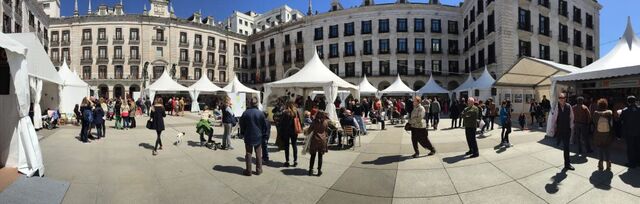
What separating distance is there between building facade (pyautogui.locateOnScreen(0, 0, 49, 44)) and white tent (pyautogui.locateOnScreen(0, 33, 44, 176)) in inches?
1100

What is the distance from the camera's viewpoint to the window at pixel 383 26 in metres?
40.8

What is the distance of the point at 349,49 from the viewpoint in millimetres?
42781

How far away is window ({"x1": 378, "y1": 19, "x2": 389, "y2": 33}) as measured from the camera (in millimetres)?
40831

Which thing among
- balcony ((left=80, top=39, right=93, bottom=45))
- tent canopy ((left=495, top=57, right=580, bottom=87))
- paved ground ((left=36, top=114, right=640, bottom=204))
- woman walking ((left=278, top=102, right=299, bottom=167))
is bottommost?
paved ground ((left=36, top=114, right=640, bottom=204))

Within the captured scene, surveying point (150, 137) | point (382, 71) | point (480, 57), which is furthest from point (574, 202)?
point (382, 71)

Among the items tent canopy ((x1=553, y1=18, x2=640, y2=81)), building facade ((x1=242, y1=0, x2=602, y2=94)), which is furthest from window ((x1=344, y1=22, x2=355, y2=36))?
tent canopy ((x1=553, y1=18, x2=640, y2=81))

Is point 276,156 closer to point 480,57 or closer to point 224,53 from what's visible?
point 480,57

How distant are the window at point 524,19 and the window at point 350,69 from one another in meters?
19.5

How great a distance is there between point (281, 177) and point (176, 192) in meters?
1.86

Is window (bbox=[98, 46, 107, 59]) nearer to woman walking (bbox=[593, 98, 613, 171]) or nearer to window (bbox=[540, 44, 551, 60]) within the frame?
woman walking (bbox=[593, 98, 613, 171])

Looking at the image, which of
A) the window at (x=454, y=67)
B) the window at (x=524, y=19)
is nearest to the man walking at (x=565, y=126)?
the window at (x=524, y=19)

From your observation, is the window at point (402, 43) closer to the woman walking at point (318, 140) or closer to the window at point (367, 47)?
the window at point (367, 47)

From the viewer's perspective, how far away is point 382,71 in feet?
134

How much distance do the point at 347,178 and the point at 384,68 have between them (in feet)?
119
